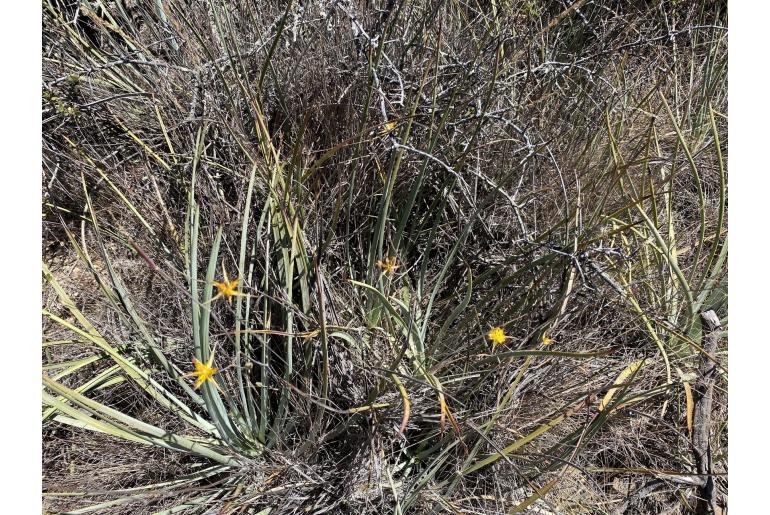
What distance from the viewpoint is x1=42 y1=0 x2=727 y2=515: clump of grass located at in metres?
1.21

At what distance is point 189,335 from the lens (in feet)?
4.37

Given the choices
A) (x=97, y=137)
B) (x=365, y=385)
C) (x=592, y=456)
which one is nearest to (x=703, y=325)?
(x=592, y=456)

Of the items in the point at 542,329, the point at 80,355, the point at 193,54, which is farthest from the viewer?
the point at 193,54

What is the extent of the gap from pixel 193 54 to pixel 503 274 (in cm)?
104

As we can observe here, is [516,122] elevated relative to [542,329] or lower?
elevated

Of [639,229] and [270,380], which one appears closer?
[270,380]

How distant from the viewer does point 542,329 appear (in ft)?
4.10

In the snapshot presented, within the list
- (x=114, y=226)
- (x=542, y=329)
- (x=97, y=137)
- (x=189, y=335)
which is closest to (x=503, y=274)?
(x=542, y=329)

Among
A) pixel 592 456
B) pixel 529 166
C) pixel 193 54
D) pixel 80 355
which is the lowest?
pixel 592 456

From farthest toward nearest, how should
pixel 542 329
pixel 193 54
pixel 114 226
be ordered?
pixel 193 54 → pixel 114 226 → pixel 542 329

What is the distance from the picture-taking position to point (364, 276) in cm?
138

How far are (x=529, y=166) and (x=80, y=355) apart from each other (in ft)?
3.93

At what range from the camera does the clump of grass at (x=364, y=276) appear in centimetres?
121

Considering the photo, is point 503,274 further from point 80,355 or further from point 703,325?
point 80,355
